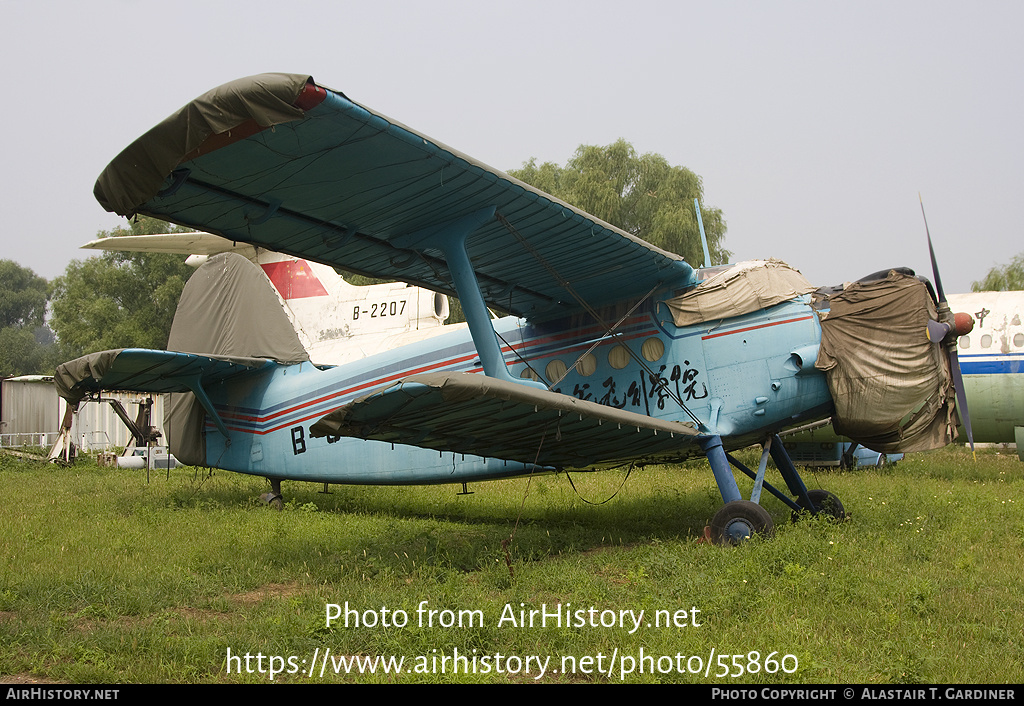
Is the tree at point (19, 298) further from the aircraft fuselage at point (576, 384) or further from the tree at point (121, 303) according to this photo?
the aircraft fuselage at point (576, 384)

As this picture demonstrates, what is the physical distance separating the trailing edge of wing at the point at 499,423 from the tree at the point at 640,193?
22.6 metres

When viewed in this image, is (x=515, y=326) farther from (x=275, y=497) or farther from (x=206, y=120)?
(x=206, y=120)

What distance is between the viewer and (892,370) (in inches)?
262

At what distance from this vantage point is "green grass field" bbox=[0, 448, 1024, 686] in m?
3.96

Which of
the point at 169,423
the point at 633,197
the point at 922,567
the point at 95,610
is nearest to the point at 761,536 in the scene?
the point at 922,567

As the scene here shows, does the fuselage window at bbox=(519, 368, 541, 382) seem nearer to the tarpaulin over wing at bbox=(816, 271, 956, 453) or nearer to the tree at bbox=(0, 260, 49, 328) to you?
the tarpaulin over wing at bbox=(816, 271, 956, 453)

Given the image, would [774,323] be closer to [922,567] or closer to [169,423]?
[922,567]

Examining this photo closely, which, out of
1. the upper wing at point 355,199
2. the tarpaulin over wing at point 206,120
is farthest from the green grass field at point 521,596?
the tarpaulin over wing at point 206,120

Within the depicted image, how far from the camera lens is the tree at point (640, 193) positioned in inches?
1145

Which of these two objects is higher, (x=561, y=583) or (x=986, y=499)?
(x=561, y=583)

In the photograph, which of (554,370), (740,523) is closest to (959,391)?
(740,523)

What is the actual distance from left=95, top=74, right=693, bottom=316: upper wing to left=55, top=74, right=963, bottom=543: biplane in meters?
0.02

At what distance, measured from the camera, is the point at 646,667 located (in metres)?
3.86
